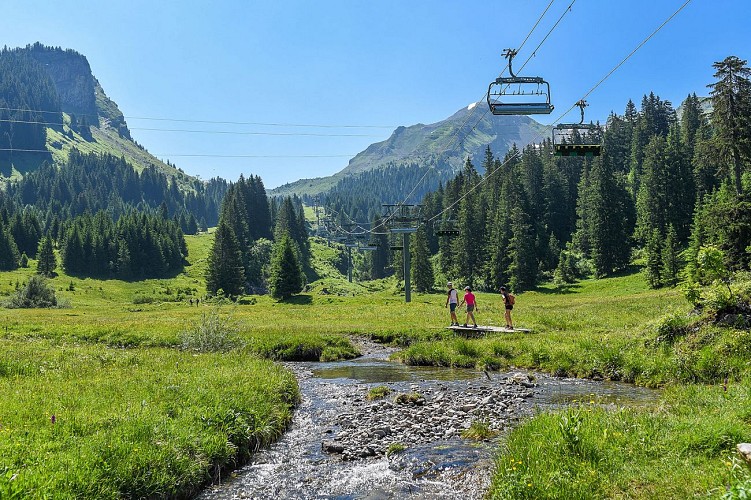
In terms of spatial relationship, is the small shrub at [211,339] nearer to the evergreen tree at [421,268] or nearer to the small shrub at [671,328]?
the small shrub at [671,328]

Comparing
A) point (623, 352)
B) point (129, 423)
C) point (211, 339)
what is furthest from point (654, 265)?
point (129, 423)

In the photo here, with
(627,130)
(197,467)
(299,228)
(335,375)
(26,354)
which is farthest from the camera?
(299,228)

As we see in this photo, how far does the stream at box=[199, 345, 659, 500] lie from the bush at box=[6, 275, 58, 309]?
224 ft

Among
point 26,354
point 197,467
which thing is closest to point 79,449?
point 197,467

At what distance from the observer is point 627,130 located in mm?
154500

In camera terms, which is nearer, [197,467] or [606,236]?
[197,467]

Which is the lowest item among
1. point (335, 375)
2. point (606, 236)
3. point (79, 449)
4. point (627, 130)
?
point (335, 375)

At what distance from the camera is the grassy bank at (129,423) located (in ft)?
29.0

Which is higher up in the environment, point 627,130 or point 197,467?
point 627,130

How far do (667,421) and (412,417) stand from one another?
692 cm

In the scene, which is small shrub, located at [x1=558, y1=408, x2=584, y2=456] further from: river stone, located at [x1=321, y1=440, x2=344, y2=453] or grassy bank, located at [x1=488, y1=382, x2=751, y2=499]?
river stone, located at [x1=321, y1=440, x2=344, y2=453]

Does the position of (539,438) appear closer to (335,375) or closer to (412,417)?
(412,417)

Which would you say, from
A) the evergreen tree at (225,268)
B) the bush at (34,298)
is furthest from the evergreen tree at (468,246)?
the bush at (34,298)

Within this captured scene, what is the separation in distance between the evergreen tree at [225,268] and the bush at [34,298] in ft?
106
